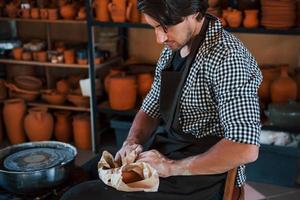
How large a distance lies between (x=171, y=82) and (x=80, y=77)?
2.00 metres

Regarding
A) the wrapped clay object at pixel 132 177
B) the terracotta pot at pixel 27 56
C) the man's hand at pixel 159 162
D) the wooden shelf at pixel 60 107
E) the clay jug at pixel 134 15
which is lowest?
the wooden shelf at pixel 60 107

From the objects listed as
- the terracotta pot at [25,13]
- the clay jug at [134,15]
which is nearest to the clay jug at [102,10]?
the clay jug at [134,15]

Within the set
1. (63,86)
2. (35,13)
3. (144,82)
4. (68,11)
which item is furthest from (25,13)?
(144,82)

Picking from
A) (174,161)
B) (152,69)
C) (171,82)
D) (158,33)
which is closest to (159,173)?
(174,161)

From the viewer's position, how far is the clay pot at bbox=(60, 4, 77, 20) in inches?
112

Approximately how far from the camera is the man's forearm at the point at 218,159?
109 cm

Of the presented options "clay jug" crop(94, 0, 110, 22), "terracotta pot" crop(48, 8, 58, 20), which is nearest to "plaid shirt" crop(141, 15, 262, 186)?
"clay jug" crop(94, 0, 110, 22)

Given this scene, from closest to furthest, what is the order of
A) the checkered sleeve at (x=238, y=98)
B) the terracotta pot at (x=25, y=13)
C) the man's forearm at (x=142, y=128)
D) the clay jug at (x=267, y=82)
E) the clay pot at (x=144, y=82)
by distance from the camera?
the checkered sleeve at (x=238, y=98)
the man's forearm at (x=142, y=128)
the clay jug at (x=267, y=82)
the clay pot at (x=144, y=82)
the terracotta pot at (x=25, y=13)

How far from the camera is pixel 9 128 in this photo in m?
3.08

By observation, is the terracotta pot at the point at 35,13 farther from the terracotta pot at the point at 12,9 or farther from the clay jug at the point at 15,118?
the clay jug at the point at 15,118

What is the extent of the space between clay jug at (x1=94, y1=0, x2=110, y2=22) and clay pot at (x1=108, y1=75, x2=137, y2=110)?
0.41m

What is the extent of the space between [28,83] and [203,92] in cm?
224

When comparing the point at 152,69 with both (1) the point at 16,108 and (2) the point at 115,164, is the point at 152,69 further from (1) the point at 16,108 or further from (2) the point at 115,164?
(2) the point at 115,164

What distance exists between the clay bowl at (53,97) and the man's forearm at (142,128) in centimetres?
167
